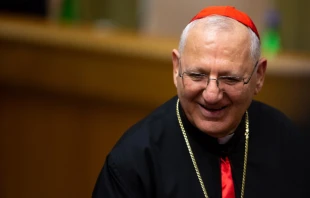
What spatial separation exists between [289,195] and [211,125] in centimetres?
39

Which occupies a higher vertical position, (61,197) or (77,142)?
(77,142)

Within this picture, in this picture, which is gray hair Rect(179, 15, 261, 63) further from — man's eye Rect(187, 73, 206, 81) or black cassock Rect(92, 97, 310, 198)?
black cassock Rect(92, 97, 310, 198)

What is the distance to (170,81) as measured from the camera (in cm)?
411

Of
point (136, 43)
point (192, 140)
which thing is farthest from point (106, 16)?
point (192, 140)

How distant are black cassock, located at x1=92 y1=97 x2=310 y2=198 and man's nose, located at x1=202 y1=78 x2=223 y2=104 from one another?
24 centimetres

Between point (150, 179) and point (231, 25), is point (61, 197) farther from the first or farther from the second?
point (231, 25)

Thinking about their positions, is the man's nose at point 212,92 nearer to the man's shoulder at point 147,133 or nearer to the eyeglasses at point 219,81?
the eyeglasses at point 219,81

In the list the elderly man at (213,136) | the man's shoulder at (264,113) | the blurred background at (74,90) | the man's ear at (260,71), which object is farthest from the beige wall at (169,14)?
the man's ear at (260,71)

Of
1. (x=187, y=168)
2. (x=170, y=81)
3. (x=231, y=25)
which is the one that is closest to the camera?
(x=231, y=25)

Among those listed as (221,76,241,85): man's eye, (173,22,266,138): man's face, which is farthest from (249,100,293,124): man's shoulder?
(221,76,241,85): man's eye

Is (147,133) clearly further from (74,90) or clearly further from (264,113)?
(74,90)

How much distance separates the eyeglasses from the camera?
2121mm

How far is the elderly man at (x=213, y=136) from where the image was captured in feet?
6.95

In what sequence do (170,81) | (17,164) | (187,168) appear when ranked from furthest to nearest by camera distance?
(17,164), (170,81), (187,168)
